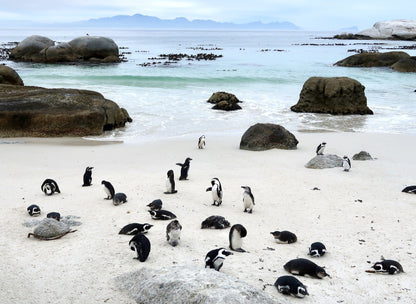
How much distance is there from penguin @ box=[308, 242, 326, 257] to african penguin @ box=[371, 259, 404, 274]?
0.69 meters

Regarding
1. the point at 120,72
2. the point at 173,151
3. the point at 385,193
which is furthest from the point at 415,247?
the point at 120,72

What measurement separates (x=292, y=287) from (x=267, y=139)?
890cm

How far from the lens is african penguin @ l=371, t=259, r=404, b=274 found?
5.38m

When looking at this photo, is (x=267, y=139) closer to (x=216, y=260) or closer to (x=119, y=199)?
(x=119, y=199)

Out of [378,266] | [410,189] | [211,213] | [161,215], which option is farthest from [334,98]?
[378,266]

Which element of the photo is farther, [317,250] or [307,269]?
[317,250]

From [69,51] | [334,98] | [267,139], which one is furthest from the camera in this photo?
[69,51]

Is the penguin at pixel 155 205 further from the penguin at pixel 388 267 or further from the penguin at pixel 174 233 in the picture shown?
the penguin at pixel 388 267

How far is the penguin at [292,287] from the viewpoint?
4.64 meters

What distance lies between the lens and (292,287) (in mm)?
4648

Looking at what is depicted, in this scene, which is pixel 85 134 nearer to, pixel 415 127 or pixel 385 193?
pixel 385 193

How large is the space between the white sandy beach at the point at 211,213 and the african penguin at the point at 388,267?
0.27 ft

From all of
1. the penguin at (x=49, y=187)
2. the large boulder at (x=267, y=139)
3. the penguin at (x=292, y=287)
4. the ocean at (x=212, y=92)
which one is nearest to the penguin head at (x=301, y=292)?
the penguin at (x=292, y=287)

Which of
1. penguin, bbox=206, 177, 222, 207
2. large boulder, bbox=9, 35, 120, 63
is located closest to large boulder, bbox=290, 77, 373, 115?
penguin, bbox=206, 177, 222, 207
